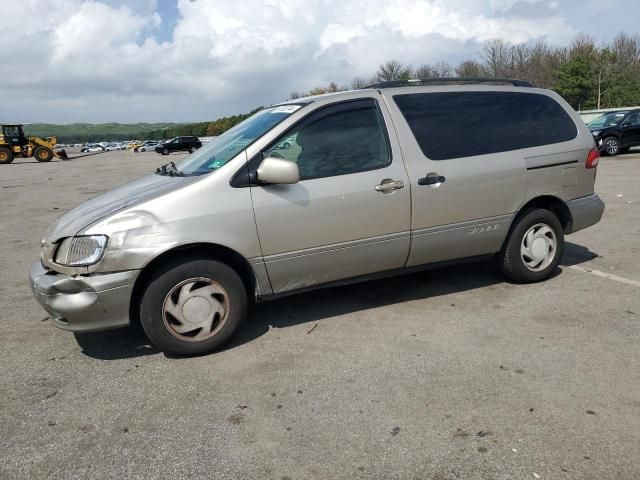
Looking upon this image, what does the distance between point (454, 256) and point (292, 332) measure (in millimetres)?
1527

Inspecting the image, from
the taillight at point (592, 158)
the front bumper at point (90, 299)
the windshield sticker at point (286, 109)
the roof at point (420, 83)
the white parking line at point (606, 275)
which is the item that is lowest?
the white parking line at point (606, 275)

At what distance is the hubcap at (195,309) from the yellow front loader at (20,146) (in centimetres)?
3912

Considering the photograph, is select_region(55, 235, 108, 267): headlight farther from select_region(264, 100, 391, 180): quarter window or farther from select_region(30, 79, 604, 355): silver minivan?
select_region(264, 100, 391, 180): quarter window

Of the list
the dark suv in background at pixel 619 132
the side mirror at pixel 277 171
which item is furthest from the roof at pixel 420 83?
the dark suv in background at pixel 619 132

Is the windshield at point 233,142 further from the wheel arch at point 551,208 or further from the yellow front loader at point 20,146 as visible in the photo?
the yellow front loader at point 20,146

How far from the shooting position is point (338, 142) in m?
4.03

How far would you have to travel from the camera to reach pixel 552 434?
266 cm

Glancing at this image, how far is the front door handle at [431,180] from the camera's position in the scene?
13.7ft

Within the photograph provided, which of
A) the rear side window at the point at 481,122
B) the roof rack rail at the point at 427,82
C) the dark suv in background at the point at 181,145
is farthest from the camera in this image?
the dark suv in background at the point at 181,145

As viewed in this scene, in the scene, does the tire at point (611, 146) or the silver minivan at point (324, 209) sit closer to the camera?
the silver minivan at point (324, 209)

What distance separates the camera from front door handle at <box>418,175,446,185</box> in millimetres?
4176

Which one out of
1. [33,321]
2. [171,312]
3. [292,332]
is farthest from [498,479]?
[33,321]

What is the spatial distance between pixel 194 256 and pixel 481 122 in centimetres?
268

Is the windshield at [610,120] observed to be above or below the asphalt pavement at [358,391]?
above
